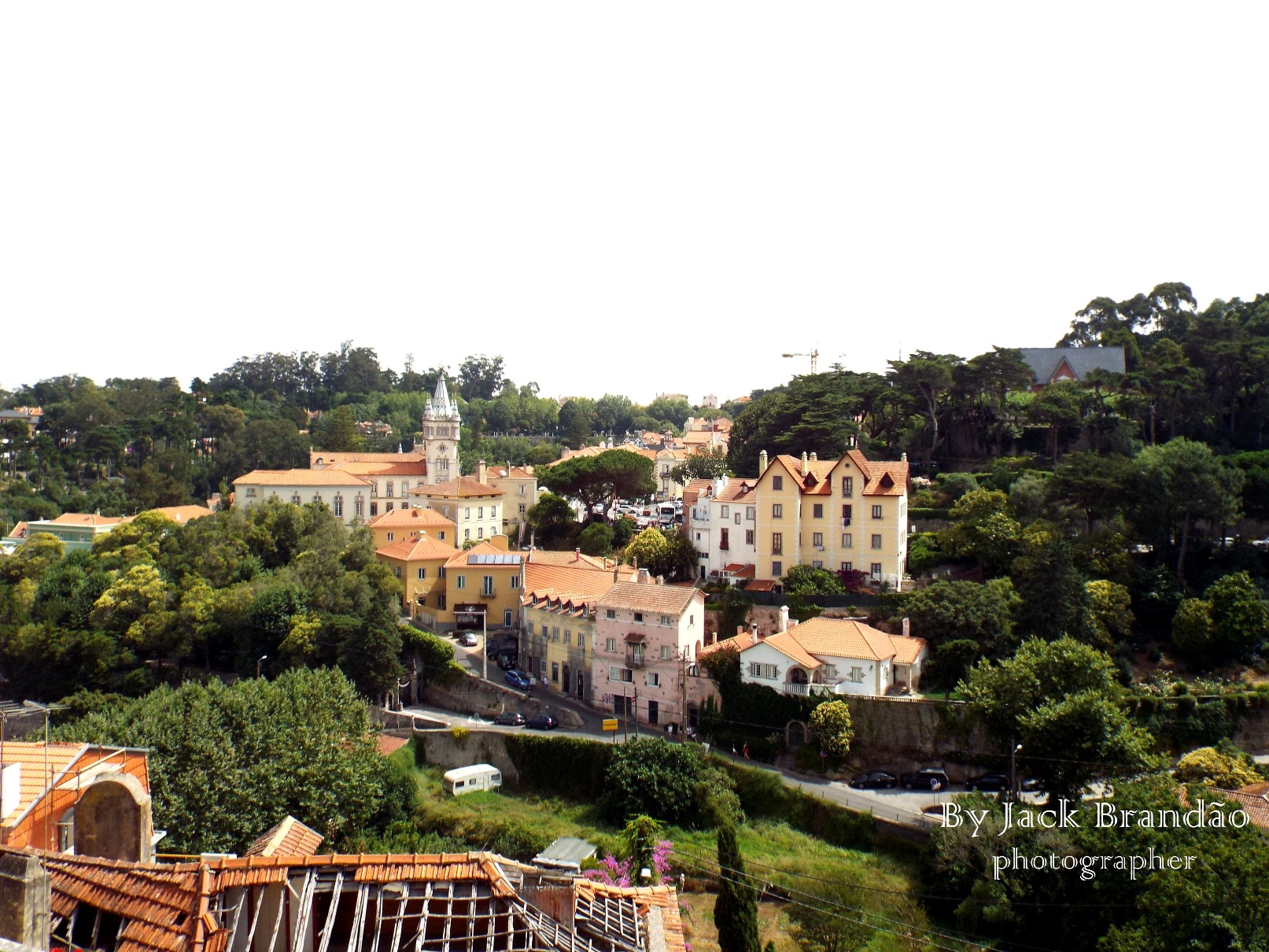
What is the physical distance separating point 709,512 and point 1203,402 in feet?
89.2

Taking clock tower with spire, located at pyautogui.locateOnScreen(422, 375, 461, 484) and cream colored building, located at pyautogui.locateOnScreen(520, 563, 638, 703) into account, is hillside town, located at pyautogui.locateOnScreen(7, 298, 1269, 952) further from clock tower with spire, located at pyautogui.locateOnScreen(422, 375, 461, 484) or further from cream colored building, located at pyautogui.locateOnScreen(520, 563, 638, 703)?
clock tower with spire, located at pyautogui.locateOnScreen(422, 375, 461, 484)

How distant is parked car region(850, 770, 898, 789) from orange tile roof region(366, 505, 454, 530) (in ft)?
96.6

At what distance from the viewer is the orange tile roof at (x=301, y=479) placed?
214ft

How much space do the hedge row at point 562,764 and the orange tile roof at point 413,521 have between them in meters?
20.7

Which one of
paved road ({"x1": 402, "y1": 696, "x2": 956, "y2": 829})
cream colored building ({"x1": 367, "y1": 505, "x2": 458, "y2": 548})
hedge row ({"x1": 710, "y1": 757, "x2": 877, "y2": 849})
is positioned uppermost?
cream colored building ({"x1": 367, "y1": 505, "x2": 458, "y2": 548})

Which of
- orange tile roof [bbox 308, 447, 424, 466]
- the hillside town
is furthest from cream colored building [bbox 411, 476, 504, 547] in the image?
orange tile roof [bbox 308, 447, 424, 466]

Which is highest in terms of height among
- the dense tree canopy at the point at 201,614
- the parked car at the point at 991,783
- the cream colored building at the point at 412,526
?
the cream colored building at the point at 412,526

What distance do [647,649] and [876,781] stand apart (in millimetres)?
9498

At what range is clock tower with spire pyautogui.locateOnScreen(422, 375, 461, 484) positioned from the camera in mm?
69438

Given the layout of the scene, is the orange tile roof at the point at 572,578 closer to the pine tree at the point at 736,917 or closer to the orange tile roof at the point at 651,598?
the orange tile roof at the point at 651,598

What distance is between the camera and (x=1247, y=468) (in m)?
45.3

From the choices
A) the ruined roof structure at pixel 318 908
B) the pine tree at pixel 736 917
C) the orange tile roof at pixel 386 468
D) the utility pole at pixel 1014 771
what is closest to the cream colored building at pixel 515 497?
the orange tile roof at pixel 386 468

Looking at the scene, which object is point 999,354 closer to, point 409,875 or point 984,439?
point 984,439

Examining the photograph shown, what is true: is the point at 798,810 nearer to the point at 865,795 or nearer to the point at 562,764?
the point at 865,795
